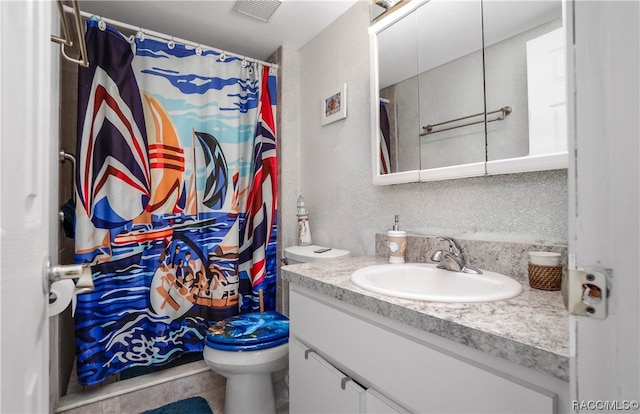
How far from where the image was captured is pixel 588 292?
312 mm

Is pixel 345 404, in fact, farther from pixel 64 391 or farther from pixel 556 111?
pixel 64 391

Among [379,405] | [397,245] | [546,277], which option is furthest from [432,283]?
[379,405]

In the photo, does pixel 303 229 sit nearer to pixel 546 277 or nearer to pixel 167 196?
pixel 167 196

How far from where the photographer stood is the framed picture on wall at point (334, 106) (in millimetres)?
1660

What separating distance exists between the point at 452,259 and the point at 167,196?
1.45 metres

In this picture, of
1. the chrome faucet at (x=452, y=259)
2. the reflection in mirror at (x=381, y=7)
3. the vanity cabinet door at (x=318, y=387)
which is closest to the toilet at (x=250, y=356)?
the vanity cabinet door at (x=318, y=387)

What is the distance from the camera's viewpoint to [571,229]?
13.0 inches

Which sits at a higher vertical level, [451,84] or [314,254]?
[451,84]

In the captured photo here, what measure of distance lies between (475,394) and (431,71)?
43.4 inches

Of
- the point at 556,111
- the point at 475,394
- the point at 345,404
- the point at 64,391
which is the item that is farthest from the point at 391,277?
the point at 64,391

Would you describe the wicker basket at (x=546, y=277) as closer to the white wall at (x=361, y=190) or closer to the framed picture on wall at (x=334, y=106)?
the white wall at (x=361, y=190)

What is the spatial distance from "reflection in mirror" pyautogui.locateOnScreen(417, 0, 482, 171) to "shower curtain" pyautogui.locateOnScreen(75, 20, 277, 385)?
1.05 meters

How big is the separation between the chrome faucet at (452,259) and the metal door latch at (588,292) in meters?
0.73

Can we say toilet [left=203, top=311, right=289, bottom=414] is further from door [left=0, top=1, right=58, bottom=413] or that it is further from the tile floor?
door [left=0, top=1, right=58, bottom=413]
